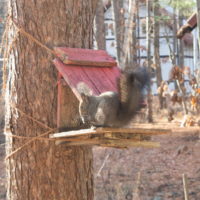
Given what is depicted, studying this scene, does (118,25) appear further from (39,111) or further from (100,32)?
(39,111)

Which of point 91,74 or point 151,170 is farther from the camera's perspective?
point 151,170

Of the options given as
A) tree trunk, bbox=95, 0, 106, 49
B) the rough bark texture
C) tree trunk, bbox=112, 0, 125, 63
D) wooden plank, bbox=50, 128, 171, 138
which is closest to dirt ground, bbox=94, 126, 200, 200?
tree trunk, bbox=95, 0, 106, 49

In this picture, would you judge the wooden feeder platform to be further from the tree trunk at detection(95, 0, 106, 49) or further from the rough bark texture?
the tree trunk at detection(95, 0, 106, 49)

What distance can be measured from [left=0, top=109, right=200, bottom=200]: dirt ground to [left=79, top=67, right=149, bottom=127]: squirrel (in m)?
3.88

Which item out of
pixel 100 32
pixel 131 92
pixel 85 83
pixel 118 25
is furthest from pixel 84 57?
pixel 118 25

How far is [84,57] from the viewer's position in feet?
12.0

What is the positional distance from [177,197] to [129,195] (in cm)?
89

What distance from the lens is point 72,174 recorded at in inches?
148

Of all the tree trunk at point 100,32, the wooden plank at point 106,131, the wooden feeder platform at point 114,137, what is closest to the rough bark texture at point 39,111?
the wooden feeder platform at point 114,137

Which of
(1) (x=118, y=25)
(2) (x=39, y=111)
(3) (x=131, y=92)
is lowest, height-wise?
(2) (x=39, y=111)

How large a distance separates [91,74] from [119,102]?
507mm

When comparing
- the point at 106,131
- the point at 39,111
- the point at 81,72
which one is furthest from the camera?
the point at 39,111

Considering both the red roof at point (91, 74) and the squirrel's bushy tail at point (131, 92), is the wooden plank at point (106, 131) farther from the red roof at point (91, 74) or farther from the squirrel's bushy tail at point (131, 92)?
the red roof at point (91, 74)

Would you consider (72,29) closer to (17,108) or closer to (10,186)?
(17,108)
